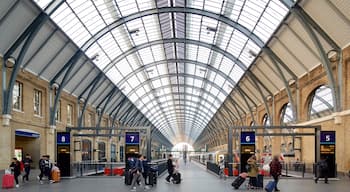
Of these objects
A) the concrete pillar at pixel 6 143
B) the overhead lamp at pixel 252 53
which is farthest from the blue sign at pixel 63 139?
the overhead lamp at pixel 252 53

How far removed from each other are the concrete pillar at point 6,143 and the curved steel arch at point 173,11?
509 inches

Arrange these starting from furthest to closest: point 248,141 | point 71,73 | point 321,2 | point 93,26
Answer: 1. point 71,73
2. point 93,26
3. point 248,141
4. point 321,2

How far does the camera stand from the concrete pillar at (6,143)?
98.4 ft

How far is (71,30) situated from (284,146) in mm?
23996

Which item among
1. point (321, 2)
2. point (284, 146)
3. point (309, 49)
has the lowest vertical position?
point (284, 146)

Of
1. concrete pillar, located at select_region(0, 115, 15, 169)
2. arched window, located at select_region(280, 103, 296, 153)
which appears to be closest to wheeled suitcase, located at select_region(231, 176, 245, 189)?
concrete pillar, located at select_region(0, 115, 15, 169)

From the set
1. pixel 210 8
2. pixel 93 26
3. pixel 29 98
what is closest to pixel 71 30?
pixel 93 26

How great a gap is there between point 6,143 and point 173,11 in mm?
19818

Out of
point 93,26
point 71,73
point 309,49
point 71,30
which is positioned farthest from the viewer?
point 71,73

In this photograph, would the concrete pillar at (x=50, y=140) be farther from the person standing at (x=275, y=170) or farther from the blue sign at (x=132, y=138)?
the person standing at (x=275, y=170)

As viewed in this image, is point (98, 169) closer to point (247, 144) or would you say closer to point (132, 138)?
point (132, 138)

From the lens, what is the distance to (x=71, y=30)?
1491 inches

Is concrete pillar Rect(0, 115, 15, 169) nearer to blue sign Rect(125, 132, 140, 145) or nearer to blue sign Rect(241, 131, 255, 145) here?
blue sign Rect(125, 132, 140, 145)

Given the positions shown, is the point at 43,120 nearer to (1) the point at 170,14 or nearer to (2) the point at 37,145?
(2) the point at 37,145
